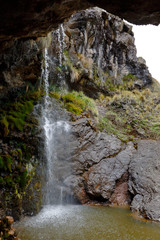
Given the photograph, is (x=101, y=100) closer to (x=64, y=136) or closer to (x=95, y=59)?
(x=95, y=59)

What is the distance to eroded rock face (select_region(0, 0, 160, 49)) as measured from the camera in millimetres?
2467

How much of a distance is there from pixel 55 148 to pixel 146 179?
416 centimetres

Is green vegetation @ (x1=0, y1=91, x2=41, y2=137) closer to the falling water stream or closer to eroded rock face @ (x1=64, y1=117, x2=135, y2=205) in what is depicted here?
the falling water stream

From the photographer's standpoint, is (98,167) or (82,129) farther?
(82,129)

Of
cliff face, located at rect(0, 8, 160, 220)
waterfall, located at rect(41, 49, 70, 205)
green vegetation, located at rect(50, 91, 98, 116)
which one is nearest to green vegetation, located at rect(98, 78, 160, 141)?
cliff face, located at rect(0, 8, 160, 220)

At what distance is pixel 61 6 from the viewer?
2863 millimetres

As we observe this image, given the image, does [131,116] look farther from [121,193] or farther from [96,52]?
[96,52]

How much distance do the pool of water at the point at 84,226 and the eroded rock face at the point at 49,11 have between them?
446 cm

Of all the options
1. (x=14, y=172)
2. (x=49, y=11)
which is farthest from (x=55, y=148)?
(x=49, y=11)

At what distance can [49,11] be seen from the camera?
287 centimetres

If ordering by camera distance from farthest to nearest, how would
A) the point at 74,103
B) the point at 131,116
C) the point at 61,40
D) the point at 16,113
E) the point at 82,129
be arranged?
the point at 131,116 → the point at 61,40 → the point at 74,103 → the point at 82,129 → the point at 16,113

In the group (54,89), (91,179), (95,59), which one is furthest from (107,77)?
(91,179)

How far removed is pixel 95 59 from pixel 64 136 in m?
10.7

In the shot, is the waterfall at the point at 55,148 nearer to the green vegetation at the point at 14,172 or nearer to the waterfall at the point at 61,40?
the green vegetation at the point at 14,172
